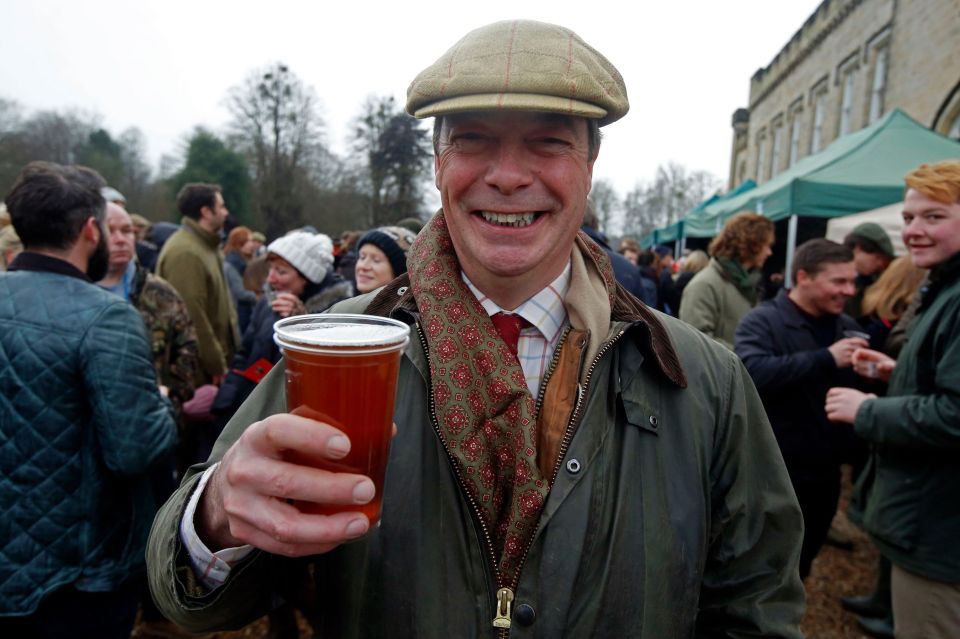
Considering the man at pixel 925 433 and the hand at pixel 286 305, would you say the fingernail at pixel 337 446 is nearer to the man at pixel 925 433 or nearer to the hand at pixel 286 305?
the man at pixel 925 433

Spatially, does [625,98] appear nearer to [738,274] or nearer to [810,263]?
[810,263]

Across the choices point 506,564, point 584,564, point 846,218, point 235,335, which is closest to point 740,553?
point 584,564

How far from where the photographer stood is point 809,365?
321 cm

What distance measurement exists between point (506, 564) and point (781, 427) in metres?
2.76

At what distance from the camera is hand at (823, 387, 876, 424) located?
8.83 ft

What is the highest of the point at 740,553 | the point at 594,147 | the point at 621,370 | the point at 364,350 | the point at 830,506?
the point at 594,147

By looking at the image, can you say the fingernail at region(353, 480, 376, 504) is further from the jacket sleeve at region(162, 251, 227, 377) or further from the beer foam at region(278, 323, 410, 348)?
the jacket sleeve at region(162, 251, 227, 377)

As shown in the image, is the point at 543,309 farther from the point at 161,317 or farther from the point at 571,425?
the point at 161,317

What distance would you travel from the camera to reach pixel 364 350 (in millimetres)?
821

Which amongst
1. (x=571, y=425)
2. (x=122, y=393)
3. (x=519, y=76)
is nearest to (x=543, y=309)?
(x=571, y=425)

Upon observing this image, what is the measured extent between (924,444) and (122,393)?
3185 millimetres

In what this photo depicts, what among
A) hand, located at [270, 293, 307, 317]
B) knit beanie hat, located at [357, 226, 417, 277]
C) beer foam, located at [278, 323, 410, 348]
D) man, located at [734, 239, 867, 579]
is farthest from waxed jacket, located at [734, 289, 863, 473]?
beer foam, located at [278, 323, 410, 348]

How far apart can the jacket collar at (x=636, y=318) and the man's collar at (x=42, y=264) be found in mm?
1524

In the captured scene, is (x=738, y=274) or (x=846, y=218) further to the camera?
(x=846, y=218)
